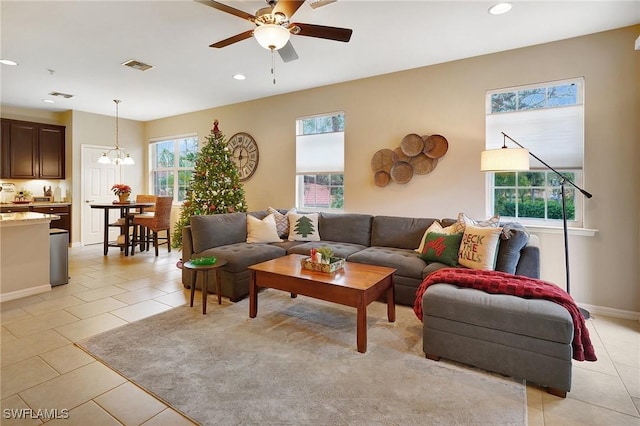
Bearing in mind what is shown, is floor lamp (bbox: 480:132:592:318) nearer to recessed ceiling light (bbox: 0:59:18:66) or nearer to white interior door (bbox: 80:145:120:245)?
recessed ceiling light (bbox: 0:59:18:66)

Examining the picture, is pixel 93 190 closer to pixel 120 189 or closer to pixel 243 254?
pixel 120 189

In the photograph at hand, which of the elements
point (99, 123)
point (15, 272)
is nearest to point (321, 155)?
point (15, 272)

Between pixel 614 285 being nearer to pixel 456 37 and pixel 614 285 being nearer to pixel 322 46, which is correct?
pixel 456 37

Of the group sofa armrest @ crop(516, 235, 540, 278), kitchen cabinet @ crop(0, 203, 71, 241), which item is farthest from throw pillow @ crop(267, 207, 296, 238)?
kitchen cabinet @ crop(0, 203, 71, 241)

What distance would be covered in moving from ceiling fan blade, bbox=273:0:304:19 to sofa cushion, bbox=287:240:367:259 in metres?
2.47

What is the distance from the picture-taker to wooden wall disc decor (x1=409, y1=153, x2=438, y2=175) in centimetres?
417

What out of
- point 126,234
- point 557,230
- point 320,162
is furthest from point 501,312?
A: point 126,234

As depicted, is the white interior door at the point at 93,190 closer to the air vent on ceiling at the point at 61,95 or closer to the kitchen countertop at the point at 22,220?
the air vent on ceiling at the point at 61,95

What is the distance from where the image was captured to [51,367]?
221 centimetres

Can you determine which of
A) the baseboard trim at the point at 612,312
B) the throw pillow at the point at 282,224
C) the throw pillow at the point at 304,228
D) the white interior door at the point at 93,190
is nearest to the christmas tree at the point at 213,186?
the throw pillow at the point at 282,224

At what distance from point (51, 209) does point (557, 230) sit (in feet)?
27.6

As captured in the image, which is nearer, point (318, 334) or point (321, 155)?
point (318, 334)

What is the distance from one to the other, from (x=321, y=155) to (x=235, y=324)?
3.05 metres

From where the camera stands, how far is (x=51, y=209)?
21.1 feet
